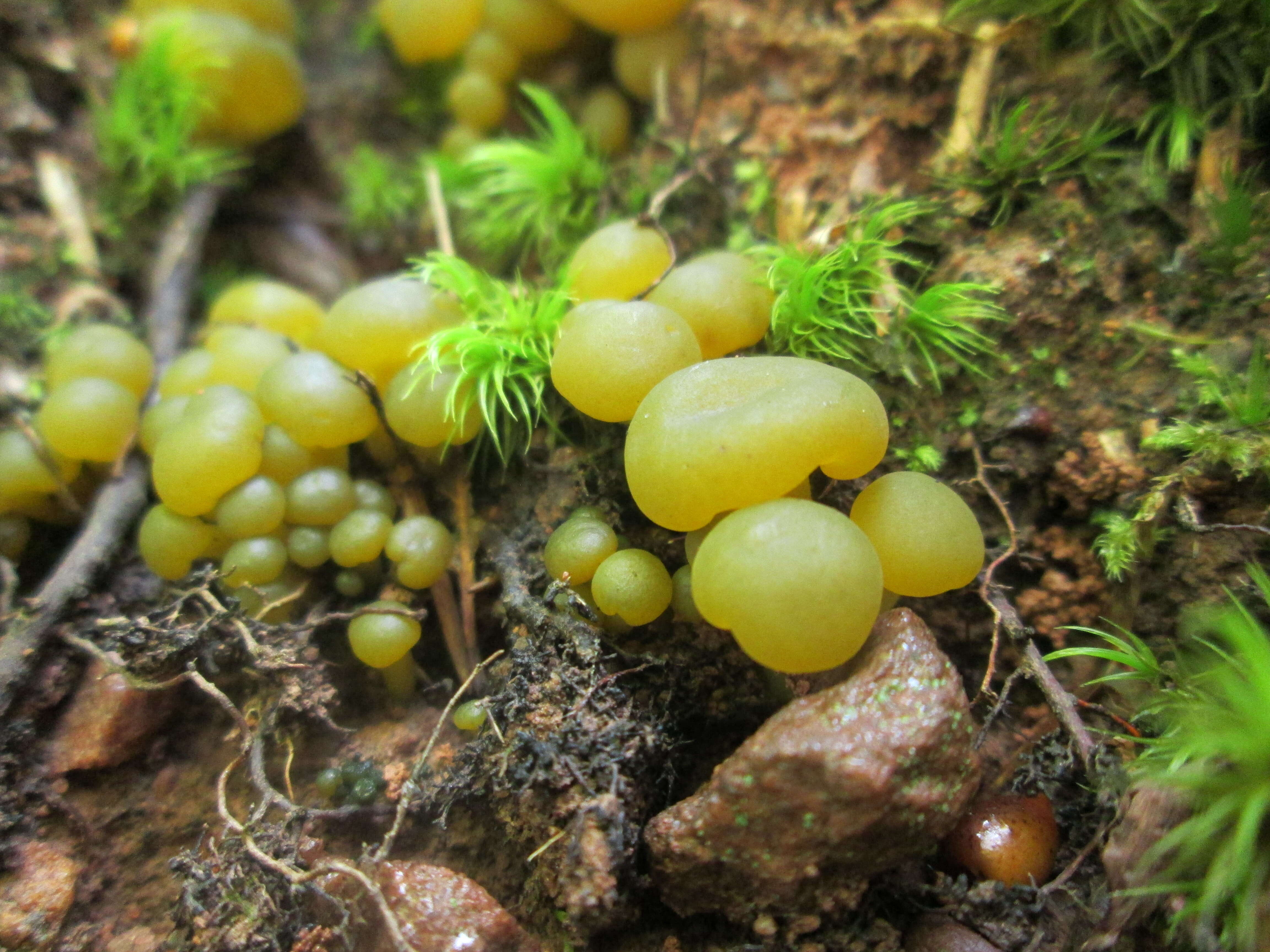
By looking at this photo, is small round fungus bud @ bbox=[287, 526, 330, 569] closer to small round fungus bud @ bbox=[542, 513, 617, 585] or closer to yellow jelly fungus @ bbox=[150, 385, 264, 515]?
yellow jelly fungus @ bbox=[150, 385, 264, 515]

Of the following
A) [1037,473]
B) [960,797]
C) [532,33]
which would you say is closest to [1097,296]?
[1037,473]

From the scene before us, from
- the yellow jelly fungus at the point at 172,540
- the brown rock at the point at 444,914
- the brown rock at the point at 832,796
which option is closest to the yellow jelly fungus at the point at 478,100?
the yellow jelly fungus at the point at 172,540

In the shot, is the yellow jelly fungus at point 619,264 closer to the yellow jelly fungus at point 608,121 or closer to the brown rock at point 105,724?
the yellow jelly fungus at point 608,121

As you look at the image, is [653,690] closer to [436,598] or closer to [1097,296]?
[436,598]

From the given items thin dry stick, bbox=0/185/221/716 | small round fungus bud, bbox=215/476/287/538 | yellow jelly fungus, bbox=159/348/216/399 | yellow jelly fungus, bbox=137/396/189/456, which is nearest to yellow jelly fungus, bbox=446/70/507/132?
thin dry stick, bbox=0/185/221/716

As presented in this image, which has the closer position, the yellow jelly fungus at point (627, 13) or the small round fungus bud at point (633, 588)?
the small round fungus bud at point (633, 588)

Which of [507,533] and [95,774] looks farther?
[507,533]
